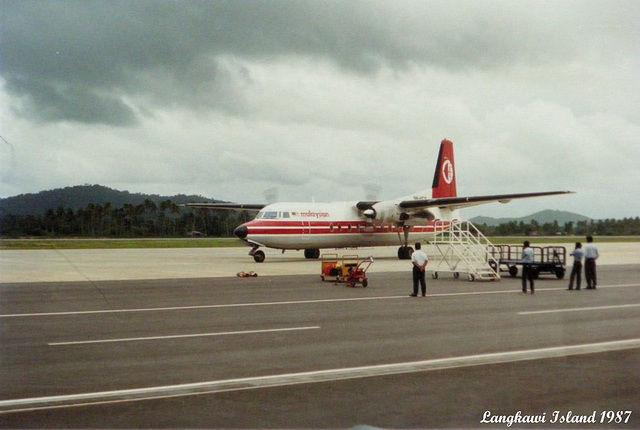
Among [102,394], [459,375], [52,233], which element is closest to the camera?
[102,394]

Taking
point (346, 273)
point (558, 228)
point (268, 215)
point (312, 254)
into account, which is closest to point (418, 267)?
point (346, 273)

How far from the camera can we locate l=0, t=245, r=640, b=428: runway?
6402 millimetres

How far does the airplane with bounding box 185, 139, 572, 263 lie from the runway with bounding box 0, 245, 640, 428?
16.8 meters

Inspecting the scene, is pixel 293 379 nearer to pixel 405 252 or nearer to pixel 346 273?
pixel 346 273

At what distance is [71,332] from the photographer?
458 inches

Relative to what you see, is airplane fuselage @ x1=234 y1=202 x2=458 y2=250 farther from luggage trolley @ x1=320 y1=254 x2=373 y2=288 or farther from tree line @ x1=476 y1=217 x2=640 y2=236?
luggage trolley @ x1=320 y1=254 x2=373 y2=288

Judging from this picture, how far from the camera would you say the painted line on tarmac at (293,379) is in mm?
6887

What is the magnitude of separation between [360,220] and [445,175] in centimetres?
828

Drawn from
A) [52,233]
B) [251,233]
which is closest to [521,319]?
Answer: [251,233]

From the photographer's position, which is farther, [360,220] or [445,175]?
[445,175]

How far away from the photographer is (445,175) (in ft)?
143

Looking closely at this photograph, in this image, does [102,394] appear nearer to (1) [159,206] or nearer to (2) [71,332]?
(2) [71,332]

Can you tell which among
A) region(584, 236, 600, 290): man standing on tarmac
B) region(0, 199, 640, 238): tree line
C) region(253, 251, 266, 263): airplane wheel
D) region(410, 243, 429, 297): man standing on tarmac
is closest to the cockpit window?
region(253, 251, 266, 263): airplane wheel

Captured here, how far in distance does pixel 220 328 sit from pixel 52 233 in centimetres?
7825
